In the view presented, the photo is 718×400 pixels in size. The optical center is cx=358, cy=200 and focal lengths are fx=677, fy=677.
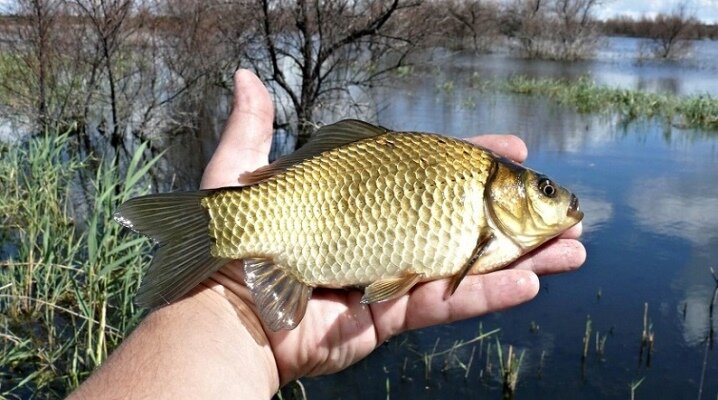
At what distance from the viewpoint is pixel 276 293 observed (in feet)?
6.19

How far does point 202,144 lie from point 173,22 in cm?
255

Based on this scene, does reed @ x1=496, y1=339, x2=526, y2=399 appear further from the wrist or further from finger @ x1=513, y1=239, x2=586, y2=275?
the wrist

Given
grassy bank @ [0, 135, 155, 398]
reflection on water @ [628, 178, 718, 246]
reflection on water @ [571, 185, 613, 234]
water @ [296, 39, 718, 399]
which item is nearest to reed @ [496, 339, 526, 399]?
water @ [296, 39, 718, 399]

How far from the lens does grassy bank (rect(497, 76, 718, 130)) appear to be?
45.4 ft

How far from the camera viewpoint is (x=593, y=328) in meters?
5.34

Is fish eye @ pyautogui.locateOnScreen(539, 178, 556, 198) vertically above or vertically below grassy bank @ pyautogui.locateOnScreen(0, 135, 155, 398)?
above

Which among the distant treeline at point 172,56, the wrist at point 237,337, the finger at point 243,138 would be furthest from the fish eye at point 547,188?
the distant treeline at point 172,56

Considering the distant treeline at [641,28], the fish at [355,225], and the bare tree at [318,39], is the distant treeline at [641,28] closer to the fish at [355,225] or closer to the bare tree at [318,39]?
the bare tree at [318,39]

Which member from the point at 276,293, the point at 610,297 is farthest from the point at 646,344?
the point at 276,293

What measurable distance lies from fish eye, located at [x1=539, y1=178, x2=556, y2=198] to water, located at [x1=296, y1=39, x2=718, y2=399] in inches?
114

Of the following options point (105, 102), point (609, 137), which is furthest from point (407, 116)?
point (105, 102)

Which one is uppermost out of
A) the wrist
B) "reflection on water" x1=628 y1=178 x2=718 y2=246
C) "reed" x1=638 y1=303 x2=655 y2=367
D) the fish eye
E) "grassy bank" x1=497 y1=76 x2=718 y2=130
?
the fish eye

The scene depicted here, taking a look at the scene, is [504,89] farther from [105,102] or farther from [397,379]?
[397,379]

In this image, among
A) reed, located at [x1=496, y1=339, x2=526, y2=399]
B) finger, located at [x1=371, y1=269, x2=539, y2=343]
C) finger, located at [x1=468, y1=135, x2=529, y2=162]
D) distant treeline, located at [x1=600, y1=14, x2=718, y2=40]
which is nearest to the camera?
finger, located at [x1=371, y1=269, x2=539, y2=343]
